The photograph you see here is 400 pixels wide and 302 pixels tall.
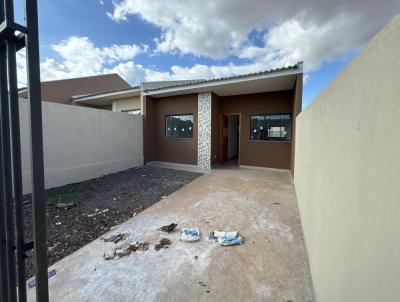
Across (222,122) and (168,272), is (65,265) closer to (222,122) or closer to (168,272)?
(168,272)

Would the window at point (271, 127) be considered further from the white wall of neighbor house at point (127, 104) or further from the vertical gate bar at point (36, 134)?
the vertical gate bar at point (36, 134)

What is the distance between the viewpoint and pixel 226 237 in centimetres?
261

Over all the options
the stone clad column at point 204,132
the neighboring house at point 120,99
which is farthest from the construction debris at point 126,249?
the neighboring house at point 120,99

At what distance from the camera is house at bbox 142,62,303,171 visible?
6.71 m

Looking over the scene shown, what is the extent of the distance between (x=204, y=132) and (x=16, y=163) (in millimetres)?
6730

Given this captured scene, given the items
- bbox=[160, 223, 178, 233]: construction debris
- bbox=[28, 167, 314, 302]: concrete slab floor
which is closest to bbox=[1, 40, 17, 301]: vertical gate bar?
bbox=[28, 167, 314, 302]: concrete slab floor

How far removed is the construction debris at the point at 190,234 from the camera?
8.42ft

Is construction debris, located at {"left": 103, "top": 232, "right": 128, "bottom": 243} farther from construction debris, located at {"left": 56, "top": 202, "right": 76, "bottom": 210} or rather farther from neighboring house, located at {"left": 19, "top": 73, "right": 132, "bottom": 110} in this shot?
neighboring house, located at {"left": 19, "top": 73, "right": 132, "bottom": 110}

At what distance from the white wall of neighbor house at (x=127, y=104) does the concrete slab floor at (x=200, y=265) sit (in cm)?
654

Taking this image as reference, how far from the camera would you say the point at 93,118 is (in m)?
5.94

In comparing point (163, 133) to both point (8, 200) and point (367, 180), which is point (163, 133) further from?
point (367, 180)

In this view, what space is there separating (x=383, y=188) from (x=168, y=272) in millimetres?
2034

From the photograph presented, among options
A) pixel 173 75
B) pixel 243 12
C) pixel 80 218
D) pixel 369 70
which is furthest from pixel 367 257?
pixel 173 75

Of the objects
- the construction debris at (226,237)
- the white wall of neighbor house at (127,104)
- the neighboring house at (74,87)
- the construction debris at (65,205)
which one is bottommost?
the construction debris at (226,237)
